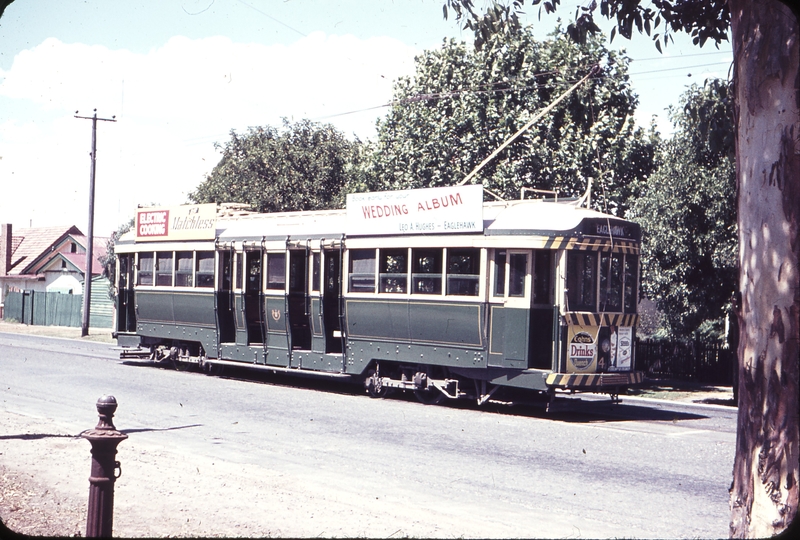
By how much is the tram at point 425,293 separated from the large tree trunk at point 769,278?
9339 mm

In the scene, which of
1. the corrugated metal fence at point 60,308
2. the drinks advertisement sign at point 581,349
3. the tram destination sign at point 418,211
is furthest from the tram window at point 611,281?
the corrugated metal fence at point 60,308

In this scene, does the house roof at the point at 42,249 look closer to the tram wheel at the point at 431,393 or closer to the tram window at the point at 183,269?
the tram window at the point at 183,269

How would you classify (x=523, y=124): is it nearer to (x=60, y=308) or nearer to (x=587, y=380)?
(x=587, y=380)

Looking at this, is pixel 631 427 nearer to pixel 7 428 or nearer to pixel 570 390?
pixel 570 390

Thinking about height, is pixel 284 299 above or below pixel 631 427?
above

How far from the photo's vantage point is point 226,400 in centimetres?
1636

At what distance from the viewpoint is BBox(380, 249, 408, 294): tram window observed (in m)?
16.8

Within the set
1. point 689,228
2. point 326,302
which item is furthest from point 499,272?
point 689,228

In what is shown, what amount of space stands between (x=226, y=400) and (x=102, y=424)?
1029 cm

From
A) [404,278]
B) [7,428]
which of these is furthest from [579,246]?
[7,428]

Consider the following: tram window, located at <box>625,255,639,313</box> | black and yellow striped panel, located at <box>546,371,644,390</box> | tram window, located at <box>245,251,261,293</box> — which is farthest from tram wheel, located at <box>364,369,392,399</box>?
tram window, located at <box>625,255,639,313</box>

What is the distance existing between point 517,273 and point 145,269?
12.1 meters

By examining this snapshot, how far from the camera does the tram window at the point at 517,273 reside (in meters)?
15.1

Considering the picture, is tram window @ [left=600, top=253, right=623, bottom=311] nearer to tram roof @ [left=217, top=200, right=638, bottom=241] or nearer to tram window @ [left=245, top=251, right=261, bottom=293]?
tram roof @ [left=217, top=200, right=638, bottom=241]
